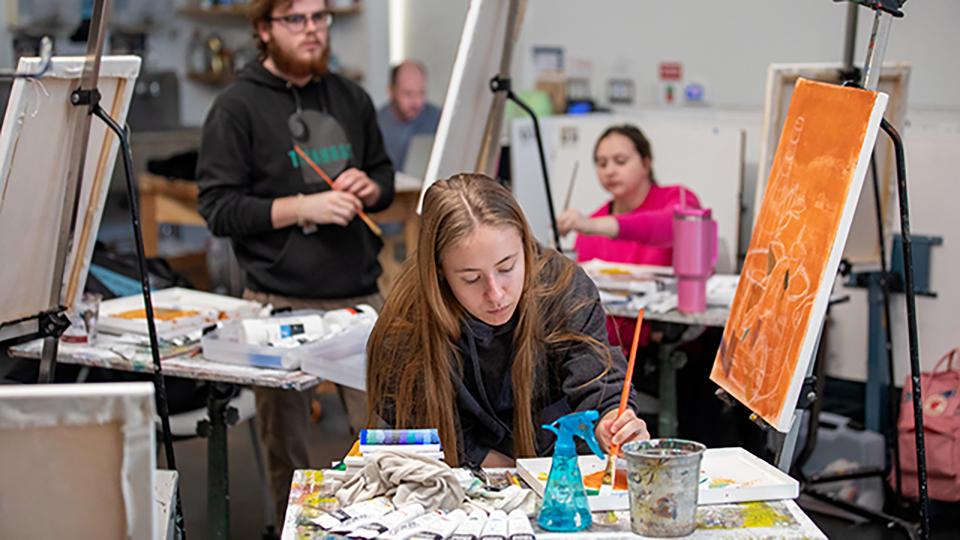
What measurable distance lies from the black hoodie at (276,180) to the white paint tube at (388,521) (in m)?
1.59

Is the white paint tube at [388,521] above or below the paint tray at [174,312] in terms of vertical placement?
below

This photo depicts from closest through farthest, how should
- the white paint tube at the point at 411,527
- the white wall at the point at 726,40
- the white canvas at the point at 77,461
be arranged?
the white canvas at the point at 77,461
the white paint tube at the point at 411,527
the white wall at the point at 726,40

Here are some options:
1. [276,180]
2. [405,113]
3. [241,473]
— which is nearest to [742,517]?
[276,180]

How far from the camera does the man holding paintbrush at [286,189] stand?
127 inches

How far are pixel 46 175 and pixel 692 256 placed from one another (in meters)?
1.65

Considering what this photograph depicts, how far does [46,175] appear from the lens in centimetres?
241

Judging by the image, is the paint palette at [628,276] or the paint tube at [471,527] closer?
the paint tube at [471,527]

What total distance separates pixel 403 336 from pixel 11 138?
0.81 meters

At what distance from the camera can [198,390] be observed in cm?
338

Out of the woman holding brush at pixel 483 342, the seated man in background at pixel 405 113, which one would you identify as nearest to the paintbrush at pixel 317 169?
the woman holding brush at pixel 483 342

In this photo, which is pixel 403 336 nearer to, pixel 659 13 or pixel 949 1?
pixel 949 1

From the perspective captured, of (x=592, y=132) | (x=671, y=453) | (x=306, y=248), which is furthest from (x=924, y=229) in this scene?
(x=671, y=453)

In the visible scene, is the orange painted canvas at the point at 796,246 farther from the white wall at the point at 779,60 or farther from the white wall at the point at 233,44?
the white wall at the point at 233,44

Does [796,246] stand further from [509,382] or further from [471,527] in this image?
[471,527]
